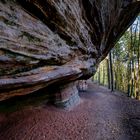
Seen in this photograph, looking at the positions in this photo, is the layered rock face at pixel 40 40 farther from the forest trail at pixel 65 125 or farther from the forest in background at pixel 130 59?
the forest in background at pixel 130 59

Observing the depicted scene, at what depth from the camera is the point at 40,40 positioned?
6.14 meters

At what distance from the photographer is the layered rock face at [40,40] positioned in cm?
506

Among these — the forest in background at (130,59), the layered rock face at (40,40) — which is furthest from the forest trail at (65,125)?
the forest in background at (130,59)

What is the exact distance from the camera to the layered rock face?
506 centimetres

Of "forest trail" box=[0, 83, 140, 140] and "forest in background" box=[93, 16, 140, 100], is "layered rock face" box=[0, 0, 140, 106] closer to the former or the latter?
"forest trail" box=[0, 83, 140, 140]

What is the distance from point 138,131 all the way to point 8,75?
7.17 meters

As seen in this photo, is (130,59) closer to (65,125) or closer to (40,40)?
(65,125)

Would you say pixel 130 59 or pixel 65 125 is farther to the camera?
pixel 130 59

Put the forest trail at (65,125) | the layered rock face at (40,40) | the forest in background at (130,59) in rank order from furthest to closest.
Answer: the forest in background at (130,59)
the forest trail at (65,125)
the layered rock face at (40,40)

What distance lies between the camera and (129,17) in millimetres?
13820

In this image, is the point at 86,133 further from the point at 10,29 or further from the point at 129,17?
the point at 129,17

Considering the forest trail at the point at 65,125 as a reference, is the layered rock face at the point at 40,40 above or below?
above

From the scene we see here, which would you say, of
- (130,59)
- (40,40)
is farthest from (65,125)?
(130,59)

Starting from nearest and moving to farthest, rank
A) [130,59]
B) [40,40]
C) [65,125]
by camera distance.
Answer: [40,40] < [65,125] < [130,59]
